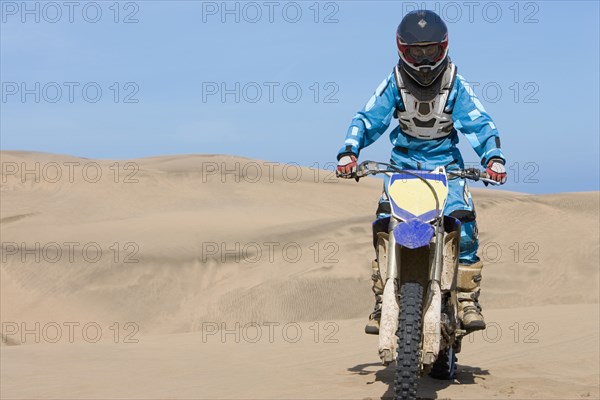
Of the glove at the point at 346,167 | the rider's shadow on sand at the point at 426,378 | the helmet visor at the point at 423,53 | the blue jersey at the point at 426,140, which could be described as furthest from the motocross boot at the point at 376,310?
the helmet visor at the point at 423,53

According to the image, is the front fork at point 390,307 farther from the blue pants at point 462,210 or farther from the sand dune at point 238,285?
Result: the sand dune at point 238,285

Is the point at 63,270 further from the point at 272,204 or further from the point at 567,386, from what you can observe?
the point at 567,386

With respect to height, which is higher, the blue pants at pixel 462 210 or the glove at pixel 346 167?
the glove at pixel 346 167

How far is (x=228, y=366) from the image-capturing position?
368 inches

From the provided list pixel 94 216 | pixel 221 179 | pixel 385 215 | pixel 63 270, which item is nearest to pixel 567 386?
pixel 385 215

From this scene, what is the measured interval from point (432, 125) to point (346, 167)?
97 cm

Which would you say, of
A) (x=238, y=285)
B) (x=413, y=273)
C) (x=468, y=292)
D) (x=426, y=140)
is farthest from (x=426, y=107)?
(x=238, y=285)

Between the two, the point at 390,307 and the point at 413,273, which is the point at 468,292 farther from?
the point at 390,307

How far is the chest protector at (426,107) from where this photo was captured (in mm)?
7348

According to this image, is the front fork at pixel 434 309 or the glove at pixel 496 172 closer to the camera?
the front fork at pixel 434 309

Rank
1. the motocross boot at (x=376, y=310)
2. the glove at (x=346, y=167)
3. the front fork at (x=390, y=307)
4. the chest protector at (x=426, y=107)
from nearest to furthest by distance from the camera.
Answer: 1. the front fork at (x=390, y=307)
2. the glove at (x=346, y=167)
3. the motocross boot at (x=376, y=310)
4. the chest protector at (x=426, y=107)

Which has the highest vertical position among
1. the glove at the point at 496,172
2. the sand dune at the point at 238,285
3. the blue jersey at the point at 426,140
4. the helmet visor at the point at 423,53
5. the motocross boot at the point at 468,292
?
the helmet visor at the point at 423,53

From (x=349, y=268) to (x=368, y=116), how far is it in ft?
32.4

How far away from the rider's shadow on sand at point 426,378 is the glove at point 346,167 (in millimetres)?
1616
